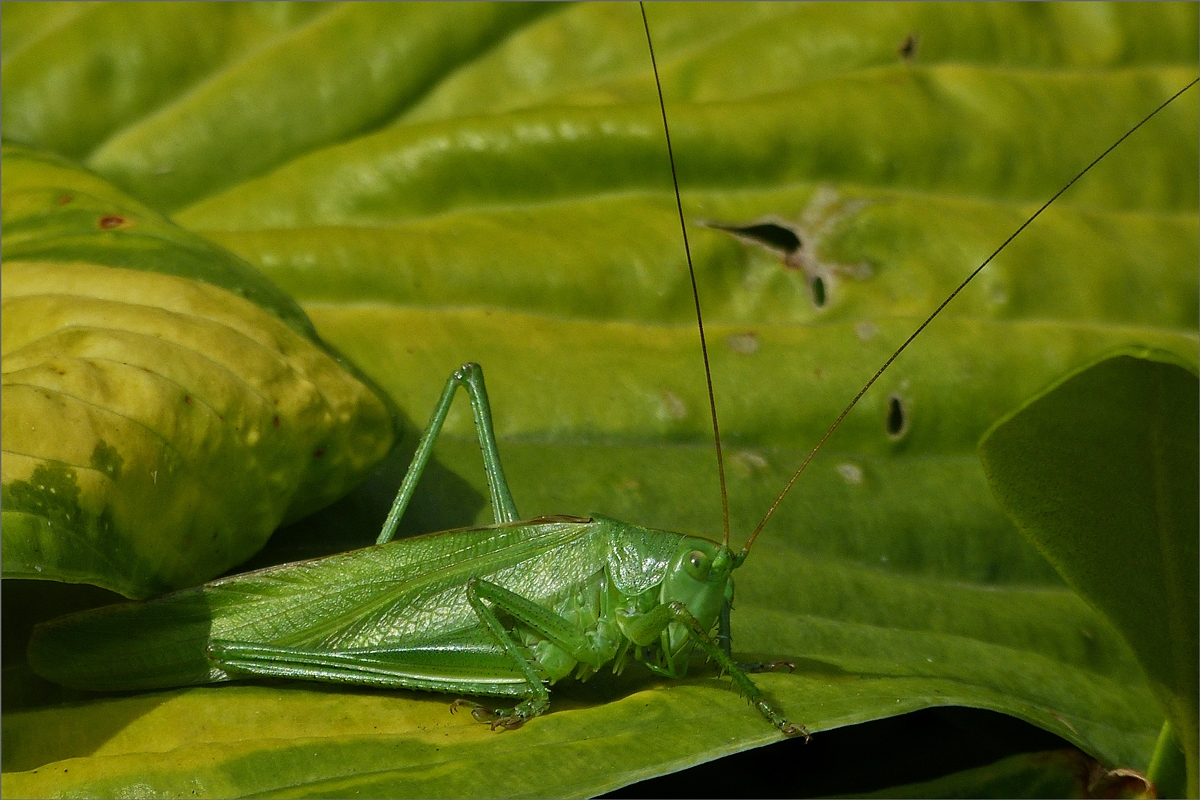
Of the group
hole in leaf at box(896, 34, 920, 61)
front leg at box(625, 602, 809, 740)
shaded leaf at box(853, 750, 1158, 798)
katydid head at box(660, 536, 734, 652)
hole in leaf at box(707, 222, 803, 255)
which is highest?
hole in leaf at box(896, 34, 920, 61)

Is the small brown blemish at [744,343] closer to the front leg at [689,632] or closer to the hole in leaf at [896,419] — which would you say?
the hole in leaf at [896,419]

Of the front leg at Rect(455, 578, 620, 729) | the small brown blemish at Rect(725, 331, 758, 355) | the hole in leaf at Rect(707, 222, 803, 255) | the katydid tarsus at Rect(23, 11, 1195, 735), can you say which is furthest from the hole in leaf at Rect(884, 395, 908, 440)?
the front leg at Rect(455, 578, 620, 729)

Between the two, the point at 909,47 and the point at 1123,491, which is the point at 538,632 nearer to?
the point at 1123,491

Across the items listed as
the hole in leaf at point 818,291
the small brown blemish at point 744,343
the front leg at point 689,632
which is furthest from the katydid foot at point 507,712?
the hole in leaf at point 818,291

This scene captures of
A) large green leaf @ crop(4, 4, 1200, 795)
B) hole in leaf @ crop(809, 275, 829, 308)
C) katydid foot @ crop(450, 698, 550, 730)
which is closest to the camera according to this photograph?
katydid foot @ crop(450, 698, 550, 730)

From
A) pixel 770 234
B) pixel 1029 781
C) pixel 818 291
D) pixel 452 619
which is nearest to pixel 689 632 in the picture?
pixel 452 619

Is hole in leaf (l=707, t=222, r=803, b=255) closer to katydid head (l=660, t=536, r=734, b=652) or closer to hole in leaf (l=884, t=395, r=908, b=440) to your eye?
hole in leaf (l=884, t=395, r=908, b=440)

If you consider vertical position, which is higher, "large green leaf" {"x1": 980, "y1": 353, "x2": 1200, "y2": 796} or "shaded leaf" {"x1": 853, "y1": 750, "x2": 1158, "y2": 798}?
"large green leaf" {"x1": 980, "y1": 353, "x2": 1200, "y2": 796}
